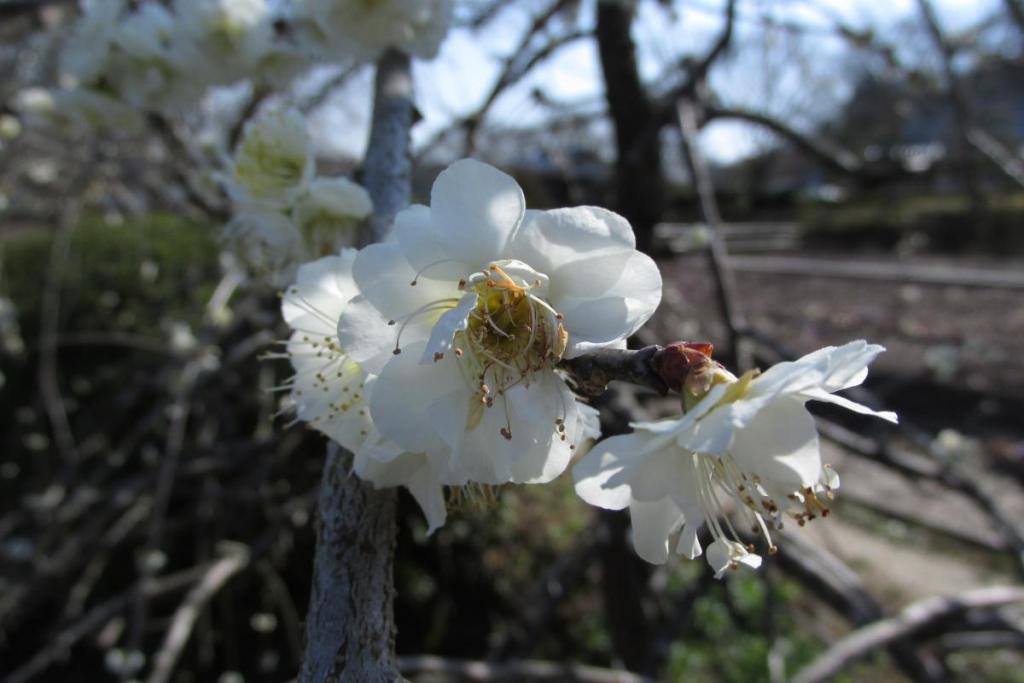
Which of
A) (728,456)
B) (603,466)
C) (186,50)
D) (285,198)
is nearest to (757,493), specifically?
(728,456)

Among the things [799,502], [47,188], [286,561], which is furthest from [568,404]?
[47,188]

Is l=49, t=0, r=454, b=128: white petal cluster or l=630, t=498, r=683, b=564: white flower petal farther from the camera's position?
l=49, t=0, r=454, b=128: white petal cluster

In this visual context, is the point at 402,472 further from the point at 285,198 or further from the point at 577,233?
the point at 285,198

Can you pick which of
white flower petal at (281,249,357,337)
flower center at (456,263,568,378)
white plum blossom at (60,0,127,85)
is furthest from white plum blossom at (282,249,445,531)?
white plum blossom at (60,0,127,85)

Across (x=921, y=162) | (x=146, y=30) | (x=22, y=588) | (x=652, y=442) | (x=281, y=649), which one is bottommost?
(x=281, y=649)

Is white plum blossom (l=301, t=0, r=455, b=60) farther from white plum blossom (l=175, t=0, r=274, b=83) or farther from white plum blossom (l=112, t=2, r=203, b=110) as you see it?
white plum blossom (l=112, t=2, r=203, b=110)

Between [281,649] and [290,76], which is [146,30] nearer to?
[290,76]

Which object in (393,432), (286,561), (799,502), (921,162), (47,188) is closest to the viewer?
(393,432)
